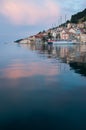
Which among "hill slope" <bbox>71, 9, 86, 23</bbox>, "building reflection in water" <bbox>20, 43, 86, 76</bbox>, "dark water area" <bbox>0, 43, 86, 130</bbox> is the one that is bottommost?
"dark water area" <bbox>0, 43, 86, 130</bbox>

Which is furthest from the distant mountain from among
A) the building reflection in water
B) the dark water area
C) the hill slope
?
the dark water area

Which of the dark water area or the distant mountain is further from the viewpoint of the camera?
the distant mountain

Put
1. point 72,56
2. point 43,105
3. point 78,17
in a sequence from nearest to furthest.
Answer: point 43,105, point 72,56, point 78,17

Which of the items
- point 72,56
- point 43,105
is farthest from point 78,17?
point 43,105

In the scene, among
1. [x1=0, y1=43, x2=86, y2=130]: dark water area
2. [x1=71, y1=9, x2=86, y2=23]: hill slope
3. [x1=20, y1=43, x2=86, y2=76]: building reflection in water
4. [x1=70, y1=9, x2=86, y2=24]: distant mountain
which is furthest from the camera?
[x1=71, y1=9, x2=86, y2=23]: hill slope

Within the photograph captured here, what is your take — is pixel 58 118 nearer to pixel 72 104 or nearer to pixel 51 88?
pixel 72 104

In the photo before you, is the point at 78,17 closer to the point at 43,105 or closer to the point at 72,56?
the point at 72,56

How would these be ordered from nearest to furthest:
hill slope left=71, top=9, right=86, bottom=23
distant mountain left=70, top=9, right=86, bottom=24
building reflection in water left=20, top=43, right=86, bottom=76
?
building reflection in water left=20, top=43, right=86, bottom=76
distant mountain left=70, top=9, right=86, bottom=24
hill slope left=71, top=9, right=86, bottom=23

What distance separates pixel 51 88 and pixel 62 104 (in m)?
3.50

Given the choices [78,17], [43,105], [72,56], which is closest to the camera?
[43,105]

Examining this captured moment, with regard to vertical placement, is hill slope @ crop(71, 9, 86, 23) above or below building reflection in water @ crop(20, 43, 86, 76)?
above

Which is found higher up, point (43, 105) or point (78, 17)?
point (78, 17)

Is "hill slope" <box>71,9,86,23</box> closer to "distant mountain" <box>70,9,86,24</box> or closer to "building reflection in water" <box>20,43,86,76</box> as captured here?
"distant mountain" <box>70,9,86,24</box>

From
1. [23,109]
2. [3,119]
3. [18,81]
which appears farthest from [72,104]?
[18,81]
